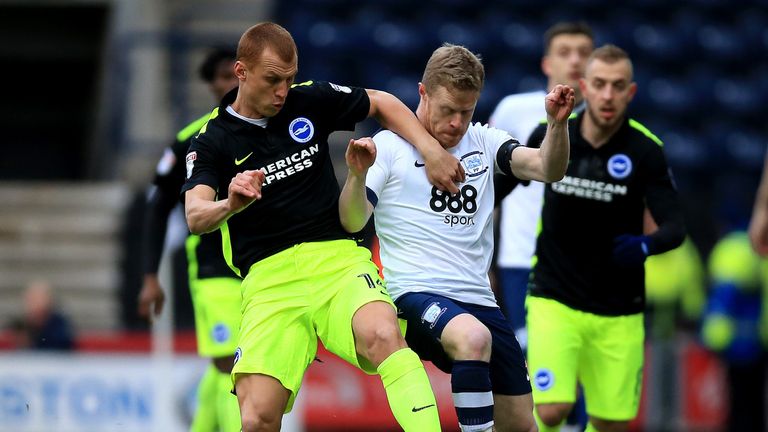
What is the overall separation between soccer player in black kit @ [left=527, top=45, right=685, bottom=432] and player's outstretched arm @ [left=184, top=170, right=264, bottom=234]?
82.1 inches

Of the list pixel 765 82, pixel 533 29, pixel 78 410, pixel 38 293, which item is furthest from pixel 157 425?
pixel 765 82

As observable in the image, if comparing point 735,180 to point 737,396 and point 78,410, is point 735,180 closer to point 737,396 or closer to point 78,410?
point 737,396

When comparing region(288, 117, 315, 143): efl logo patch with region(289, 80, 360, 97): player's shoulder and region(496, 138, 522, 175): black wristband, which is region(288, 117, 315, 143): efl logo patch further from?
region(496, 138, 522, 175): black wristband

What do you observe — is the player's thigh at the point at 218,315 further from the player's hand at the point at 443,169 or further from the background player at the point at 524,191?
the player's hand at the point at 443,169

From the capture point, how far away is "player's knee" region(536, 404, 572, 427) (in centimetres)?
702

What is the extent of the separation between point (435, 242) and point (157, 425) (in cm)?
648

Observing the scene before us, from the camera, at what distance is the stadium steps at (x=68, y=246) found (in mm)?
14133

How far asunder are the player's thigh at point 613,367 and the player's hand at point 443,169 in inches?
63.6

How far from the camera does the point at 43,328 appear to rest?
12.1 metres

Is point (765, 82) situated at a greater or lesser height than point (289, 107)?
greater

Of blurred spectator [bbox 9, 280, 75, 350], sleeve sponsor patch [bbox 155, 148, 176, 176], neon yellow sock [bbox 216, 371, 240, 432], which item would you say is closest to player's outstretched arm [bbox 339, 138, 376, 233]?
neon yellow sock [bbox 216, 371, 240, 432]

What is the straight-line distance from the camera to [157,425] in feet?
39.0

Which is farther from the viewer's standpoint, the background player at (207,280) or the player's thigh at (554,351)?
the background player at (207,280)

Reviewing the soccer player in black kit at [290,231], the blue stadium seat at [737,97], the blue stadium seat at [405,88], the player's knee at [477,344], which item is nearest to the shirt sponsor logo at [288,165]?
the soccer player in black kit at [290,231]
